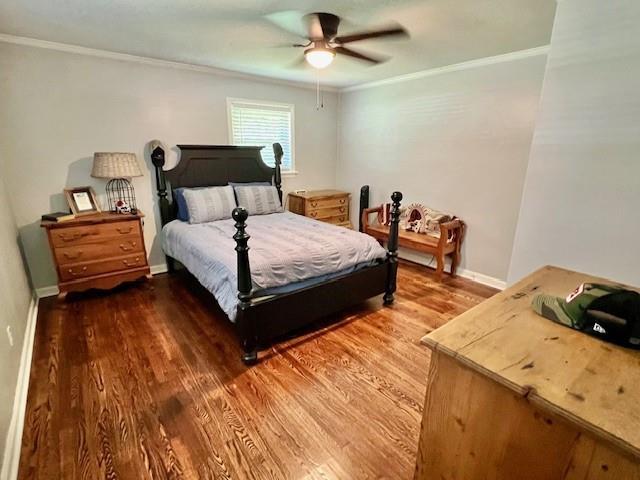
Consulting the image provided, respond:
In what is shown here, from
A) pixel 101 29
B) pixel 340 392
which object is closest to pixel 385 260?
pixel 340 392

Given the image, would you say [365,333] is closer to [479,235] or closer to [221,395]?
[221,395]

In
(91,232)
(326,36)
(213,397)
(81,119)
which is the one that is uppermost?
(326,36)

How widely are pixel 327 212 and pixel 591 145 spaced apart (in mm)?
3281

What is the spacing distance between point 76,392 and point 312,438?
1468mm

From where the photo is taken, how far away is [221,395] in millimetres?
1909

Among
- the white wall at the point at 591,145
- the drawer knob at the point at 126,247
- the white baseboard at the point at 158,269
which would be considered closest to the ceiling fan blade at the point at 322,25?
the white wall at the point at 591,145

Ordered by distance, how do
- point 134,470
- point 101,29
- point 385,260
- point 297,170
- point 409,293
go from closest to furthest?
point 134,470 → point 101,29 → point 385,260 → point 409,293 → point 297,170

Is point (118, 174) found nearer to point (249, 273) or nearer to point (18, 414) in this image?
point (249, 273)

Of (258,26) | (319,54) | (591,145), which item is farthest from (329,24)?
(591,145)

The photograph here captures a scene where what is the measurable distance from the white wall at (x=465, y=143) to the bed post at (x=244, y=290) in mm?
2653

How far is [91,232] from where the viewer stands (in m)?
2.95

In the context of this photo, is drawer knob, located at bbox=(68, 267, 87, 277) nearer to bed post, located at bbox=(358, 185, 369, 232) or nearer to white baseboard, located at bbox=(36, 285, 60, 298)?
white baseboard, located at bbox=(36, 285, 60, 298)

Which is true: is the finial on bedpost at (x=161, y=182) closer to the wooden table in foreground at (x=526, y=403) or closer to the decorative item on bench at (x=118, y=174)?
the decorative item on bench at (x=118, y=174)

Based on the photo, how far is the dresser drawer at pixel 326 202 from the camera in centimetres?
440
